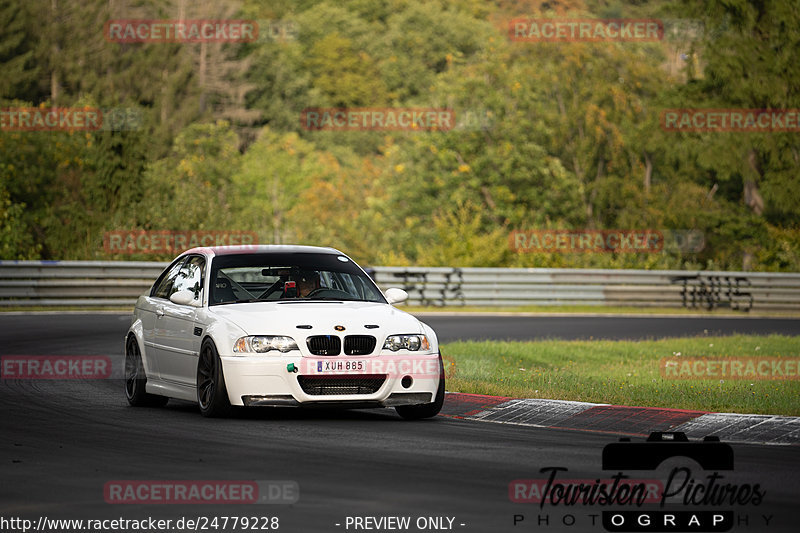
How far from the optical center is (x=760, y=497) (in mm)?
8477

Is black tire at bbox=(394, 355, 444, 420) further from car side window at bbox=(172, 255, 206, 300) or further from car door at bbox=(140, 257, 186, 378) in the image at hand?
car door at bbox=(140, 257, 186, 378)

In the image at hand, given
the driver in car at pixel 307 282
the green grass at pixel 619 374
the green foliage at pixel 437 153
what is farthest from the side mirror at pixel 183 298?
the green foliage at pixel 437 153

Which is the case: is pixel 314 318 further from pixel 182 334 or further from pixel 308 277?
pixel 182 334

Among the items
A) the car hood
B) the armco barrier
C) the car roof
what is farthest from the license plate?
the armco barrier

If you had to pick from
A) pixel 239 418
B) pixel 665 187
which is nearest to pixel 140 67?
pixel 665 187

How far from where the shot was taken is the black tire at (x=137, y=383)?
45.4 feet

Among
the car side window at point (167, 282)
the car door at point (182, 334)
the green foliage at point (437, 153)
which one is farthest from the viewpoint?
the green foliage at point (437, 153)

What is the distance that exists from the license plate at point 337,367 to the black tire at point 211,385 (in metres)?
0.86

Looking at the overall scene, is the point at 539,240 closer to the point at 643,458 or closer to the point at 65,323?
the point at 65,323

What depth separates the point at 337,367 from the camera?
12.1 m

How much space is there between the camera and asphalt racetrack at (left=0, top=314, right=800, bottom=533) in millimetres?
7918

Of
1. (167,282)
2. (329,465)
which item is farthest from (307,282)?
(329,465)

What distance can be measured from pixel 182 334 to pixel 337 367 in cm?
185

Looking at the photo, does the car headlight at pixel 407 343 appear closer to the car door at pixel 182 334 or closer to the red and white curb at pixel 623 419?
the red and white curb at pixel 623 419
